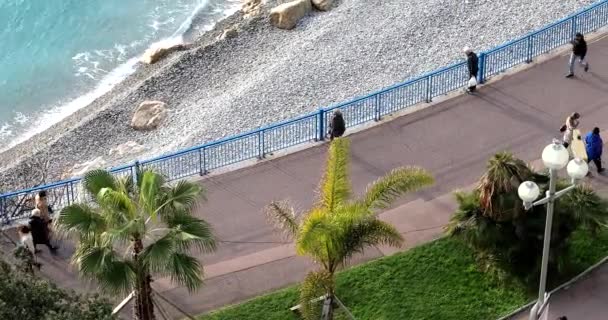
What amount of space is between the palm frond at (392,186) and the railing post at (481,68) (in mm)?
9557

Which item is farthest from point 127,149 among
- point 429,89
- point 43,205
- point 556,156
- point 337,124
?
point 556,156

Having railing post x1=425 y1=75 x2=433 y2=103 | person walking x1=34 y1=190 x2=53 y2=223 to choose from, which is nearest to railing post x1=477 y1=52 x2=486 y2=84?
railing post x1=425 y1=75 x2=433 y2=103

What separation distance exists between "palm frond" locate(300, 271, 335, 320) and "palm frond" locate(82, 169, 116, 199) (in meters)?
3.83

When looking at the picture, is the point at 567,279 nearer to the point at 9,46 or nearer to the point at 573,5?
the point at 573,5

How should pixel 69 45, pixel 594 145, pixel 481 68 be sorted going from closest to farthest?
pixel 594 145, pixel 481 68, pixel 69 45

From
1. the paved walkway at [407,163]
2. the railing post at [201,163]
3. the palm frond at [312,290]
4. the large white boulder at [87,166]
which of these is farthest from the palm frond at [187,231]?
the large white boulder at [87,166]

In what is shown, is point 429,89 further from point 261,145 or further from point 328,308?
point 328,308

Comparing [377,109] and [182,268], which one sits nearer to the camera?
[182,268]

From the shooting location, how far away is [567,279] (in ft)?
71.3

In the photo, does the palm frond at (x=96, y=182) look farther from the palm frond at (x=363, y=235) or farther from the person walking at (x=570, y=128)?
the person walking at (x=570, y=128)

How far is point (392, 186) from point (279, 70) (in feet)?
58.2

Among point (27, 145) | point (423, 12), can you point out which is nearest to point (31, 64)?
point (27, 145)

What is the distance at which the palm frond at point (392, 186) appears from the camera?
19.7 m

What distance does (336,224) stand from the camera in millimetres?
18719
